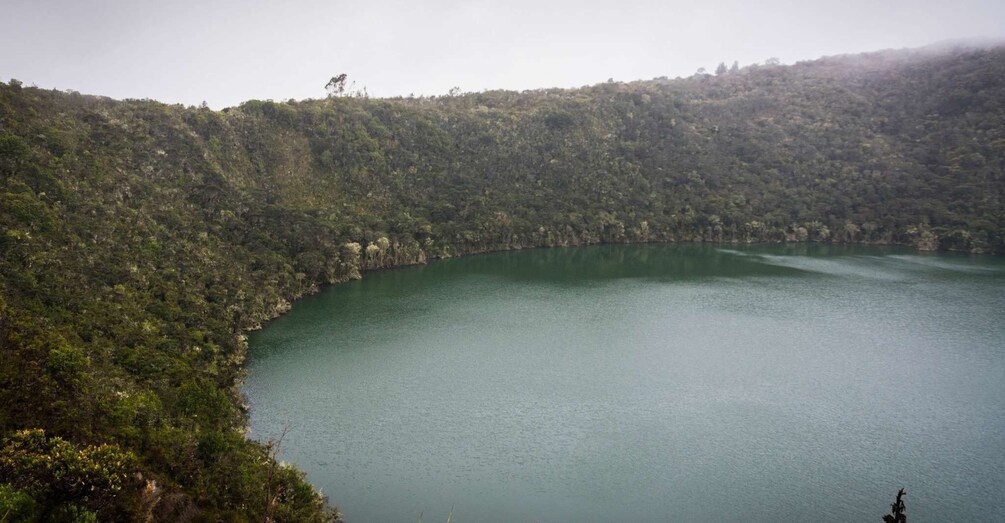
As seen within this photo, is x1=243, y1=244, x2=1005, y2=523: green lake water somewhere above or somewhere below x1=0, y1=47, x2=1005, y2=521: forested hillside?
below

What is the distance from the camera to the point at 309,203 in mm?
80625

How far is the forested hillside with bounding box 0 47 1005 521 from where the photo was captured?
22188 mm

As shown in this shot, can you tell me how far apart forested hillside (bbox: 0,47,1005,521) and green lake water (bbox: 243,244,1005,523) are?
504cm

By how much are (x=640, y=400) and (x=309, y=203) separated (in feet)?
189

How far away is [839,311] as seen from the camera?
203 feet

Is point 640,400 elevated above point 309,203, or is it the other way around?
point 309,203

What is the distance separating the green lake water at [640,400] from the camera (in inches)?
1093

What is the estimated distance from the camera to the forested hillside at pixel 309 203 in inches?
874

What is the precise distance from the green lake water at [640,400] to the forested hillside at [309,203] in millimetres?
5042

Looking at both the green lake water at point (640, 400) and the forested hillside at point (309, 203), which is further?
the green lake water at point (640, 400)

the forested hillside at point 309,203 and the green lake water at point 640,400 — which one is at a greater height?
the forested hillside at point 309,203

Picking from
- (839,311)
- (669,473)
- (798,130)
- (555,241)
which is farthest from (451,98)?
(669,473)

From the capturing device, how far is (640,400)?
38469 mm

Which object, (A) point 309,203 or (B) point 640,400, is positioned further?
(A) point 309,203
